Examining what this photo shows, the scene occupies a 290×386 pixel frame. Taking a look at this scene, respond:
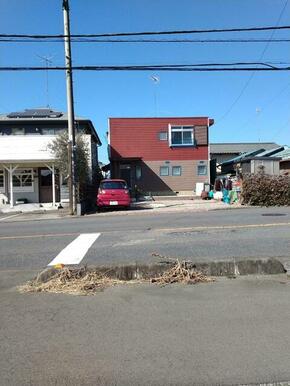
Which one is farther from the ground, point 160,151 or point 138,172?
point 160,151

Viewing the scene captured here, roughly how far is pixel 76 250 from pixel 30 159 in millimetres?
18491

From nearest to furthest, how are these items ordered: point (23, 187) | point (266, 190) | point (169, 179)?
point (266, 190) < point (23, 187) < point (169, 179)

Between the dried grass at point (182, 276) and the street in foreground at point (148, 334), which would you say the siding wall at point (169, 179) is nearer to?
the street in foreground at point (148, 334)

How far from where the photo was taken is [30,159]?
91.0 feet

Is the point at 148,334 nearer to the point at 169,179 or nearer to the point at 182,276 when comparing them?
the point at 182,276

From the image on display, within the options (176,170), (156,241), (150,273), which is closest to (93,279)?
(150,273)

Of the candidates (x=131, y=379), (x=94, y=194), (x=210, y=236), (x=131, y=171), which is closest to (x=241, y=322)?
(x=131, y=379)

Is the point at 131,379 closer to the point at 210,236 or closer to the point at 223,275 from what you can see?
the point at 223,275

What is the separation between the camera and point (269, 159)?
29.3 metres

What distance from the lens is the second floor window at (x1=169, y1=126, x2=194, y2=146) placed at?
38.4 meters

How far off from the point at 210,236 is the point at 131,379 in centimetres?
778

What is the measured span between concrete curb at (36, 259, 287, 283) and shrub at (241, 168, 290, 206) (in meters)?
16.2

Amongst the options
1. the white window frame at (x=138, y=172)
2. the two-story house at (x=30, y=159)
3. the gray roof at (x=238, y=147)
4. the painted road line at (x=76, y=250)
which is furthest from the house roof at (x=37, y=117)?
the gray roof at (x=238, y=147)

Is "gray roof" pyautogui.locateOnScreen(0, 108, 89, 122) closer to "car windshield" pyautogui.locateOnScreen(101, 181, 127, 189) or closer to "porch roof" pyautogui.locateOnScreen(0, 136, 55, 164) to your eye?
"porch roof" pyautogui.locateOnScreen(0, 136, 55, 164)
